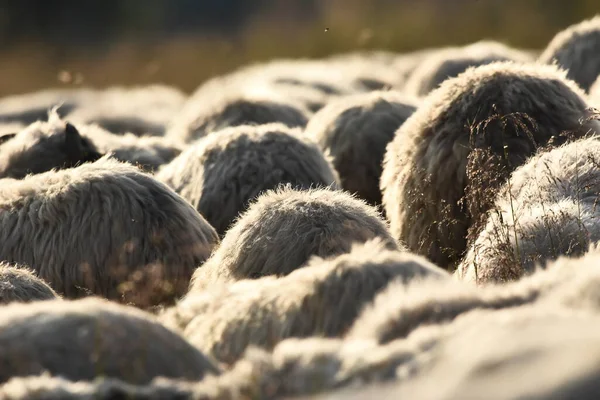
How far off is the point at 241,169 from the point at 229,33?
34597 mm

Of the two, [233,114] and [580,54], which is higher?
[580,54]

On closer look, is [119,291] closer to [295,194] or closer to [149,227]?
[149,227]

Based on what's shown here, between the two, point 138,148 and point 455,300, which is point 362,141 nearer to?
point 138,148

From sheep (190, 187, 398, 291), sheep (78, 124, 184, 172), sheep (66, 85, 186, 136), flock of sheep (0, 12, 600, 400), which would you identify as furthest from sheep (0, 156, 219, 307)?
sheep (66, 85, 186, 136)

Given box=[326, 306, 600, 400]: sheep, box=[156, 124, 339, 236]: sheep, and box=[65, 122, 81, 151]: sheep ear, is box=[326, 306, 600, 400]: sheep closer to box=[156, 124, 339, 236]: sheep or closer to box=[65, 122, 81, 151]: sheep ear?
box=[156, 124, 339, 236]: sheep

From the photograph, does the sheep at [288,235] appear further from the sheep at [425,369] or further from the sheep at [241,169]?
the sheep at [425,369]

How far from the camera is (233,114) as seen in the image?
10.4 m

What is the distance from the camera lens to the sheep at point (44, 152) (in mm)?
8227

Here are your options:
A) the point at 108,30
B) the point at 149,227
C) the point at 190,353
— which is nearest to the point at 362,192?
the point at 149,227

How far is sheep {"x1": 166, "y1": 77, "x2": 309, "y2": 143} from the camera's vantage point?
10.4m

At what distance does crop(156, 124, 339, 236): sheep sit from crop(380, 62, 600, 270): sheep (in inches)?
25.2

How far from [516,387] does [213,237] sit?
4.35 meters

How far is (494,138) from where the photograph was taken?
23.3 feet

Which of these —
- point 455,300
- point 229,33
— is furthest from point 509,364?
point 229,33
